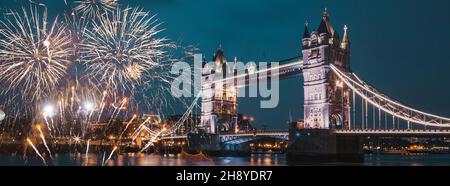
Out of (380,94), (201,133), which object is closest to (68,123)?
(201,133)

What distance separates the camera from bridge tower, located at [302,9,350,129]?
5572 cm

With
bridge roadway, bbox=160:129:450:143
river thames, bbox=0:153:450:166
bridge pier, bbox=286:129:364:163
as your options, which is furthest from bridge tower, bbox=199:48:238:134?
bridge pier, bbox=286:129:364:163

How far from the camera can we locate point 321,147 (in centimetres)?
5197

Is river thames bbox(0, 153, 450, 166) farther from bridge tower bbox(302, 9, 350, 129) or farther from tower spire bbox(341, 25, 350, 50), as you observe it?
tower spire bbox(341, 25, 350, 50)

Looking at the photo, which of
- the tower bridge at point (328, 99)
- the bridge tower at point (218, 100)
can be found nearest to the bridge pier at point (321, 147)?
the tower bridge at point (328, 99)

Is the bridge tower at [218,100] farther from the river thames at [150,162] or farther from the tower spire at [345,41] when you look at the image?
the river thames at [150,162]

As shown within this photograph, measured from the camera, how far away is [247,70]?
6981cm

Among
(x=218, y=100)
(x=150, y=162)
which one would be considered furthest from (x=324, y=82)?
(x=218, y=100)

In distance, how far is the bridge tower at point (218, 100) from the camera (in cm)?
7581

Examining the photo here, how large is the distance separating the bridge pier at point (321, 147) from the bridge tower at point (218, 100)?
21357 mm

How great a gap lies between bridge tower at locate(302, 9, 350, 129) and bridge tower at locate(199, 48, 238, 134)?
18178mm
